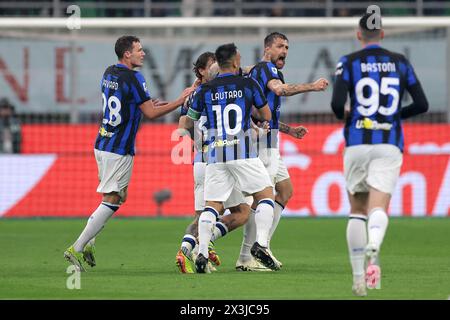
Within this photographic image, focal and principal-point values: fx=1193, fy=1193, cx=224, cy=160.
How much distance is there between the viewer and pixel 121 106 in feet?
39.4

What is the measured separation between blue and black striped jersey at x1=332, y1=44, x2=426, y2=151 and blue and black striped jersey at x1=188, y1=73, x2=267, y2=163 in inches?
76.4

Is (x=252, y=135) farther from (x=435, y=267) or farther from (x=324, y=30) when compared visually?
(x=324, y=30)

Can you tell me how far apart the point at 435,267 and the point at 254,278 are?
217 cm

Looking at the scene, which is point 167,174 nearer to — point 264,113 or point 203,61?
point 203,61

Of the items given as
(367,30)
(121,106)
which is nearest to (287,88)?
(121,106)

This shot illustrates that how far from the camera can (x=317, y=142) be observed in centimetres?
2138

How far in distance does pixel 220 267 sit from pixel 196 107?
1.84 meters

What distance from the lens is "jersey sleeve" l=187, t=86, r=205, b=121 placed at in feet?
36.6

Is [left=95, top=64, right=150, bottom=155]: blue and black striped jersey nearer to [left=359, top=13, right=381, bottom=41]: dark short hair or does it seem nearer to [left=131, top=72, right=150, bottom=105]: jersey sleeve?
[left=131, top=72, right=150, bottom=105]: jersey sleeve

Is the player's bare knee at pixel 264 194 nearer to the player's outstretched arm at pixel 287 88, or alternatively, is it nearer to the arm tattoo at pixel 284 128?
the player's outstretched arm at pixel 287 88

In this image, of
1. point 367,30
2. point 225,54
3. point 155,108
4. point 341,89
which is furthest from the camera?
point 155,108

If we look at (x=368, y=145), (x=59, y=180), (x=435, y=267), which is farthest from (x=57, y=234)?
(x=368, y=145)

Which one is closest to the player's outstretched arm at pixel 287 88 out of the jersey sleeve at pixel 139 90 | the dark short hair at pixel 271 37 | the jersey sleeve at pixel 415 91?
the dark short hair at pixel 271 37

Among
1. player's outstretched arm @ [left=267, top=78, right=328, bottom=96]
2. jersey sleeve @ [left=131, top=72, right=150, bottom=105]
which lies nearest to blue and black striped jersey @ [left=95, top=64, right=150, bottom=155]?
jersey sleeve @ [left=131, top=72, right=150, bottom=105]
